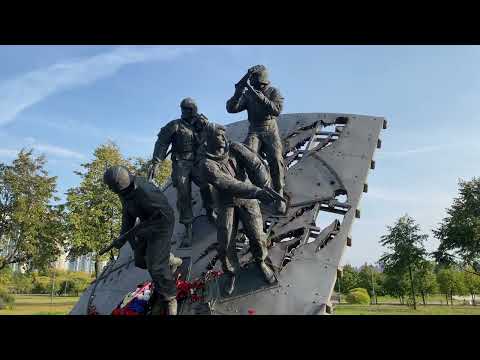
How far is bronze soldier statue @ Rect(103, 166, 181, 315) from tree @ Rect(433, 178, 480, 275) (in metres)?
22.9

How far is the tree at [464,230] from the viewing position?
23.5 m

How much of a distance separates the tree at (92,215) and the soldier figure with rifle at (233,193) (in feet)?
58.1

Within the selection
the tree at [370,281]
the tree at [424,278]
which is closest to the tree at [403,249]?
the tree at [424,278]

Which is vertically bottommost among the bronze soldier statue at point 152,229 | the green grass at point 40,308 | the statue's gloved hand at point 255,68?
the green grass at point 40,308

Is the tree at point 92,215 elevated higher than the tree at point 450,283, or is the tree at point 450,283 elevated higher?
the tree at point 92,215

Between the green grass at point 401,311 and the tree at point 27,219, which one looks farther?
the tree at point 27,219

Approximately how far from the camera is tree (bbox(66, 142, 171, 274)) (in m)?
22.5

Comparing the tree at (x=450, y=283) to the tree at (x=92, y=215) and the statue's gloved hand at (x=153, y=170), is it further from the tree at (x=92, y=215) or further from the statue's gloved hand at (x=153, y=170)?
the statue's gloved hand at (x=153, y=170)

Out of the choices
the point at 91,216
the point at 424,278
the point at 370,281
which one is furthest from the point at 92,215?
the point at 370,281

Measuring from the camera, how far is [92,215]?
22859mm

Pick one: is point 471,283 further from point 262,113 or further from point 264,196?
point 264,196
